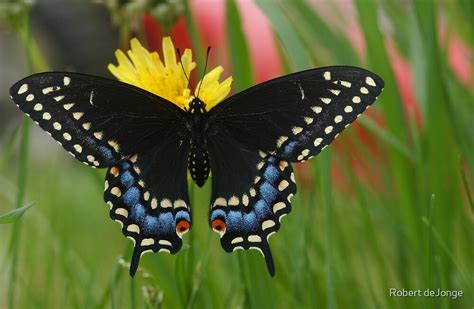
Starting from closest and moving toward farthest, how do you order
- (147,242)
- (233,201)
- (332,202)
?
(147,242) < (233,201) < (332,202)

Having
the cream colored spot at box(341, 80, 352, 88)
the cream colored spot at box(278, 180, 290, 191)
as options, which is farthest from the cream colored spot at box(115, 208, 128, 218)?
the cream colored spot at box(341, 80, 352, 88)

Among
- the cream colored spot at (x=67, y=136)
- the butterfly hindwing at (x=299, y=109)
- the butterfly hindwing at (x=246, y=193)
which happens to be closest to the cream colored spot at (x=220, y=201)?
the butterfly hindwing at (x=246, y=193)

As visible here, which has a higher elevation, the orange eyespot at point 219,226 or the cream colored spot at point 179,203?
the cream colored spot at point 179,203

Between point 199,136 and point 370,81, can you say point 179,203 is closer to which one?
point 199,136

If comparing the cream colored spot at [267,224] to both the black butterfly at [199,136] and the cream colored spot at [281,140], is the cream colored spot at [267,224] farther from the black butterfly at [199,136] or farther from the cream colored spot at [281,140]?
the cream colored spot at [281,140]

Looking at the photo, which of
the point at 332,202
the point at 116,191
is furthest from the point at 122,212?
the point at 332,202

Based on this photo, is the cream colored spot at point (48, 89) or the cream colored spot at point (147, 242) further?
the cream colored spot at point (48, 89)

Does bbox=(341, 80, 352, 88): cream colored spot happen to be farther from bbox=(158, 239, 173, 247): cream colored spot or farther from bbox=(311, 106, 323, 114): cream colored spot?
bbox=(158, 239, 173, 247): cream colored spot

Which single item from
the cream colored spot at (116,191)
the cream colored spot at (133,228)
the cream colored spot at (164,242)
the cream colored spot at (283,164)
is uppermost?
the cream colored spot at (283,164)

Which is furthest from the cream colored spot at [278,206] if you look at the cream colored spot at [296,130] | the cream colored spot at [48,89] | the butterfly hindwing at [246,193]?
the cream colored spot at [48,89]
